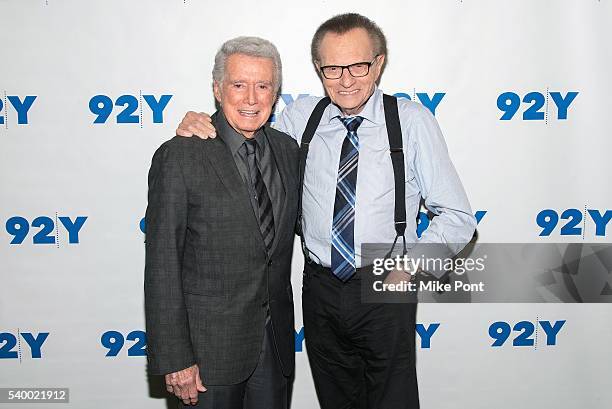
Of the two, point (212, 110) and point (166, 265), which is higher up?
point (212, 110)

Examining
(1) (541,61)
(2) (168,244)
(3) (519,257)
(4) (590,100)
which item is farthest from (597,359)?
(2) (168,244)

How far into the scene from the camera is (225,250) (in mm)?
1578

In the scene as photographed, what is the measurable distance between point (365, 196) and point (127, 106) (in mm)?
1333

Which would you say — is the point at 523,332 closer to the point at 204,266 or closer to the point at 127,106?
the point at 204,266

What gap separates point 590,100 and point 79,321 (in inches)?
111

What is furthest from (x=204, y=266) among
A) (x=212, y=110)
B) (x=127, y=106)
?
(x=127, y=106)

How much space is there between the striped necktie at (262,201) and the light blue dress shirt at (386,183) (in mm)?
334

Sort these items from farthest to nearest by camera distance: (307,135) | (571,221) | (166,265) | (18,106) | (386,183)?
(571,221) → (18,106) → (307,135) → (386,183) → (166,265)

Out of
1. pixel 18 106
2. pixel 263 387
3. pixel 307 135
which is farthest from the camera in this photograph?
pixel 18 106

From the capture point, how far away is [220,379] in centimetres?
163

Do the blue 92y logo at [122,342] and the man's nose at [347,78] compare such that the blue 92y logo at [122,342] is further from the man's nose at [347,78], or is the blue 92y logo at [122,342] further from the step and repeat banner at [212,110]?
the man's nose at [347,78]

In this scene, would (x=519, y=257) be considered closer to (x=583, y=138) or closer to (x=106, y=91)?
(x=583, y=138)

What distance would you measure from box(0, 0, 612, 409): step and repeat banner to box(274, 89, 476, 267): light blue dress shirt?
0.68 metres

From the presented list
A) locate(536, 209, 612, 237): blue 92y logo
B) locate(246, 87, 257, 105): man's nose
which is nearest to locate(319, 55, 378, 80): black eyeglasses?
locate(246, 87, 257, 105): man's nose
